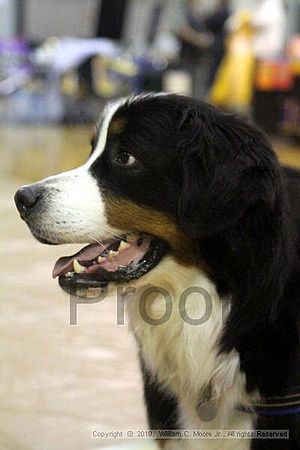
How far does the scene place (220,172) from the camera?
6.45ft

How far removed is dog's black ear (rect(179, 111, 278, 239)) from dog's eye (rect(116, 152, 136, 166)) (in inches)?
5.3

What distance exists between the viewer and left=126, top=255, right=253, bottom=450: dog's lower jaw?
6.75 ft

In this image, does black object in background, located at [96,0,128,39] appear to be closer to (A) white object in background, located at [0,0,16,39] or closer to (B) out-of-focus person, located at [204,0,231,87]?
(B) out-of-focus person, located at [204,0,231,87]

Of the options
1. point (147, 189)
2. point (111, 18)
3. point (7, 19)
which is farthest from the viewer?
point (7, 19)

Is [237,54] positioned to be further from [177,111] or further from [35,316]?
[177,111]

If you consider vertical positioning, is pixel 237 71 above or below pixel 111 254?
below

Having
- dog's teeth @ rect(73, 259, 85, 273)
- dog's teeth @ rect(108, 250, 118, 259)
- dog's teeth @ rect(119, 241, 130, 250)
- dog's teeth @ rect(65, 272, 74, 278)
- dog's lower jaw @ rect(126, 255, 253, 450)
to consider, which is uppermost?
dog's teeth @ rect(119, 241, 130, 250)

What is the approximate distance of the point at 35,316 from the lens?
147 inches

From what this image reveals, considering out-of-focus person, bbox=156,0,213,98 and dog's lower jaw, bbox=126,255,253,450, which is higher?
dog's lower jaw, bbox=126,255,253,450

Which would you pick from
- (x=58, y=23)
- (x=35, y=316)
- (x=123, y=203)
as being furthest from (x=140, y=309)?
(x=58, y=23)

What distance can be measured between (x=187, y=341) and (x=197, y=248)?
262mm

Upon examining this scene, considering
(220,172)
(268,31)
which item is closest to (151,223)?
(220,172)

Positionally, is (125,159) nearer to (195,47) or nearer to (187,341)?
(187,341)

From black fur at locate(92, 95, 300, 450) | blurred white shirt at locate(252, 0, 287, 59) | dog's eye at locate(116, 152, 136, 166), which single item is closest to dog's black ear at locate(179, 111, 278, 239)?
black fur at locate(92, 95, 300, 450)
